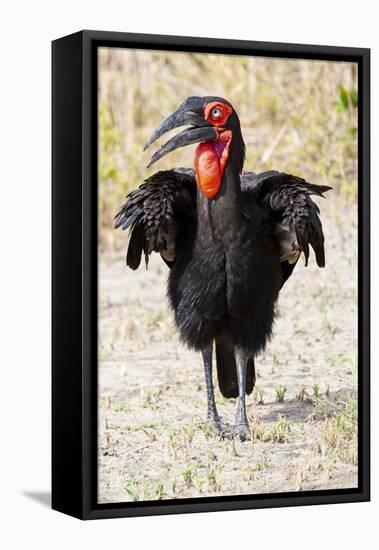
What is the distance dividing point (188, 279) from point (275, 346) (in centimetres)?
163

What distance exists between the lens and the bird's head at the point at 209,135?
547cm

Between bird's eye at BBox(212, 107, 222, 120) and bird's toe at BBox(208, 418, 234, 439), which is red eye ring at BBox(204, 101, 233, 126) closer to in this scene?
bird's eye at BBox(212, 107, 222, 120)

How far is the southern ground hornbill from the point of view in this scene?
5430mm

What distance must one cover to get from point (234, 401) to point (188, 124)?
1.33 meters

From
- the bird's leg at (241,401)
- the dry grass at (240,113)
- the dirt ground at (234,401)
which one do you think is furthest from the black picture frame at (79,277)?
the dry grass at (240,113)

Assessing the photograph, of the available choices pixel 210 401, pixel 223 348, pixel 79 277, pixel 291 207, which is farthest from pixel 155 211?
pixel 210 401

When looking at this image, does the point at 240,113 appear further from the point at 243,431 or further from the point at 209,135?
the point at 243,431

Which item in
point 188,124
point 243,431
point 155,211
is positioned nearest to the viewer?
point 155,211

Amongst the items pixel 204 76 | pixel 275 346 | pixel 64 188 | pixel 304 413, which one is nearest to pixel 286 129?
pixel 204 76

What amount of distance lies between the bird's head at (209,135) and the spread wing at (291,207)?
0.15m

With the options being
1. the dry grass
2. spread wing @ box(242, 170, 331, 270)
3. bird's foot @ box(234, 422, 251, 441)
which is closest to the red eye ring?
spread wing @ box(242, 170, 331, 270)

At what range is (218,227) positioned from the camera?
18.1 ft

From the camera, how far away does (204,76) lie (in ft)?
26.6

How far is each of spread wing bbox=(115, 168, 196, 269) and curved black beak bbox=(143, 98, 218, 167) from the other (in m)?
0.12
